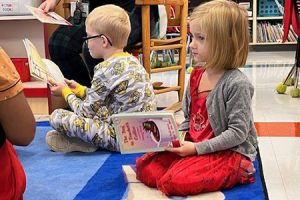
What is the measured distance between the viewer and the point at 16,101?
0.90 metres

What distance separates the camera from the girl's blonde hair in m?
1.45

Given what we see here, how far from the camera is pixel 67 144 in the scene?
187cm

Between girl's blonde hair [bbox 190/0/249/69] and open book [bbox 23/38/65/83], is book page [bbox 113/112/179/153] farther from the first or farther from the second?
open book [bbox 23/38/65/83]

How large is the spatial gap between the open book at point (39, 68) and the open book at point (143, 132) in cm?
38

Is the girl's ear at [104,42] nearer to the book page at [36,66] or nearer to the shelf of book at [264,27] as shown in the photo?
the book page at [36,66]

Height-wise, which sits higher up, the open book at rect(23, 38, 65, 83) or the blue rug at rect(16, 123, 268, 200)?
the open book at rect(23, 38, 65, 83)

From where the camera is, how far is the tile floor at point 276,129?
1.52m

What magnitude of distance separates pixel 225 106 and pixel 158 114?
0.71 ft

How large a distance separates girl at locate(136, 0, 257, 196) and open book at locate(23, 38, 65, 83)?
45cm

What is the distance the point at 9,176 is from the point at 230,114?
691 mm

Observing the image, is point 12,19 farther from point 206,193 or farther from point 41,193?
point 206,193

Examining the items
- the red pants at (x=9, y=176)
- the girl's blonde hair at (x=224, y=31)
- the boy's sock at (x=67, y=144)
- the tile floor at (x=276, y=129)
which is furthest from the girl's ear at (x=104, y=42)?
the red pants at (x=9, y=176)

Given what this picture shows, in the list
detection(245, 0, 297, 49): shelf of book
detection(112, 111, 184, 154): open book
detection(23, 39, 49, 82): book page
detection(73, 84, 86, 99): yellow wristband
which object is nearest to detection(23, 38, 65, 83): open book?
detection(23, 39, 49, 82): book page

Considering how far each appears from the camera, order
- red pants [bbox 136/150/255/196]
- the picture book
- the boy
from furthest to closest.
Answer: the picture book → the boy → red pants [bbox 136/150/255/196]
